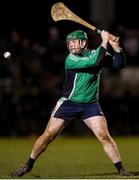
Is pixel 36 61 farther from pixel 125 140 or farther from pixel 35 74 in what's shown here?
pixel 125 140

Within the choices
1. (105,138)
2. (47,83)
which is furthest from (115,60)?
(47,83)

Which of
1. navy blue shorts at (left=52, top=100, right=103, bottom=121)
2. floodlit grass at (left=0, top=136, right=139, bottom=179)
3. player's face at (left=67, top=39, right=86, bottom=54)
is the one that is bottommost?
floodlit grass at (left=0, top=136, right=139, bottom=179)

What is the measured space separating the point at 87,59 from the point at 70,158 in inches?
171

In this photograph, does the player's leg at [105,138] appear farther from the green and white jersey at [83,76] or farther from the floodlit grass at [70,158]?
the green and white jersey at [83,76]

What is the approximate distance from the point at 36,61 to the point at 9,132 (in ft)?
6.48

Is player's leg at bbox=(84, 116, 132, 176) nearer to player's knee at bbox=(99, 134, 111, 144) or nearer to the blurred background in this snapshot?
player's knee at bbox=(99, 134, 111, 144)

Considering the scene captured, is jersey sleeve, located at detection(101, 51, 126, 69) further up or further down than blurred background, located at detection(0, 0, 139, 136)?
further up

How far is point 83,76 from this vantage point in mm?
12844

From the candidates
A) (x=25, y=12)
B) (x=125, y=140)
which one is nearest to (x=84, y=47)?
(x=125, y=140)

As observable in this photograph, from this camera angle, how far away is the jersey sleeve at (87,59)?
12.6 metres

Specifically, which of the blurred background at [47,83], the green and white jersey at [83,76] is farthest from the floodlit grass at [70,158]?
the green and white jersey at [83,76]

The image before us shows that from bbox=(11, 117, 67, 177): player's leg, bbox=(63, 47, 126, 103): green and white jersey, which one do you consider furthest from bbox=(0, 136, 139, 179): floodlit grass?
bbox=(63, 47, 126, 103): green and white jersey

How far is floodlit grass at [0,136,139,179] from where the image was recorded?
13305 millimetres

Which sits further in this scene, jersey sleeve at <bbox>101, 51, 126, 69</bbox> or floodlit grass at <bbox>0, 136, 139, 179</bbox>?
floodlit grass at <bbox>0, 136, 139, 179</bbox>
